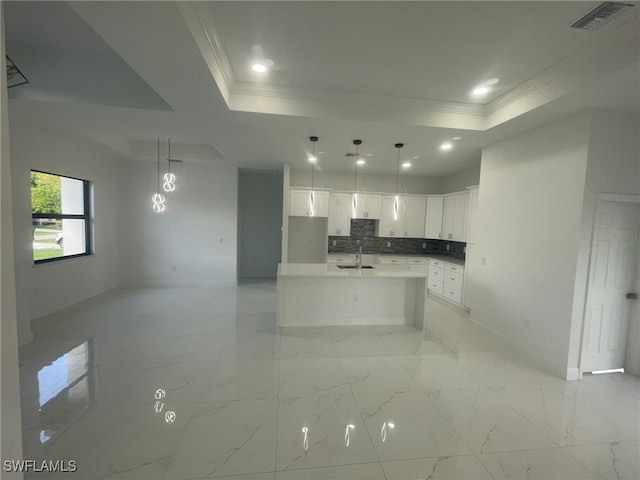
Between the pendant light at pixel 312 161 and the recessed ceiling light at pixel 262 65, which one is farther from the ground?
the recessed ceiling light at pixel 262 65

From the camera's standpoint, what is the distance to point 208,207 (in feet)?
21.0

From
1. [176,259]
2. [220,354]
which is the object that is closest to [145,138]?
[176,259]

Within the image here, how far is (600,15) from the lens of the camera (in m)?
1.87

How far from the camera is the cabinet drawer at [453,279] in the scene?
5297 millimetres

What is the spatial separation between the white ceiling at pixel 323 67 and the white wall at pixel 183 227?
2.10 metres

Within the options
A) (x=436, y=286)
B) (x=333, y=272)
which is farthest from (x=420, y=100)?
(x=436, y=286)

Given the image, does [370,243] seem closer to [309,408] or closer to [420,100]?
[420,100]

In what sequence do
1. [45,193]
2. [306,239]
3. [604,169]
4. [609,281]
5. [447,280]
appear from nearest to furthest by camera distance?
[604,169] < [609,281] < [45,193] < [447,280] < [306,239]

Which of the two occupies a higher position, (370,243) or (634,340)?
(370,243)

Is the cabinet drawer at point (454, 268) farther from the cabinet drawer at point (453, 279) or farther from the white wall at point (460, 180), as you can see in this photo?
the white wall at point (460, 180)

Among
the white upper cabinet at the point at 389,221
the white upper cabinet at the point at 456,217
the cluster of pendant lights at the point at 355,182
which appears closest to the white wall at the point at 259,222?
the cluster of pendant lights at the point at 355,182

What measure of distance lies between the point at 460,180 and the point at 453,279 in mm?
2339

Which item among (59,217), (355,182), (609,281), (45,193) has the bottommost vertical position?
(609,281)

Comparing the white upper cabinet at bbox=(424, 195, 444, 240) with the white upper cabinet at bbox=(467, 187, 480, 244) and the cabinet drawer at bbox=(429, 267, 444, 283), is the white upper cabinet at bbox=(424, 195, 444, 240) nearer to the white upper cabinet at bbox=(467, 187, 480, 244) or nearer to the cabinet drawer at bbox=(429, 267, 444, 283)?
the cabinet drawer at bbox=(429, 267, 444, 283)
